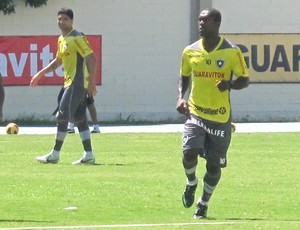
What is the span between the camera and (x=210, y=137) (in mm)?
10836

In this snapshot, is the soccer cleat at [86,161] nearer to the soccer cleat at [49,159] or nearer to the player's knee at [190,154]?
the soccer cleat at [49,159]

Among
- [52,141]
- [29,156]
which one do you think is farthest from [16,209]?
[52,141]

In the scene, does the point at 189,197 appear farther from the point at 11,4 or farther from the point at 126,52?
the point at 126,52

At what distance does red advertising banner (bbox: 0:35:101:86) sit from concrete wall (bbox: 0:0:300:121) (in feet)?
0.51

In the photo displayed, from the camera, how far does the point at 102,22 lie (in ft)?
92.0

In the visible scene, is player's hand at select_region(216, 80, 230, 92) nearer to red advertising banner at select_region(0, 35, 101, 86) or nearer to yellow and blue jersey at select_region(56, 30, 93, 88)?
yellow and blue jersey at select_region(56, 30, 93, 88)

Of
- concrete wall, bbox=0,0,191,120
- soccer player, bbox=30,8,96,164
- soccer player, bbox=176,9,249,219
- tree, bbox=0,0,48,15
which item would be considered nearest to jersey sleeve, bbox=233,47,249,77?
soccer player, bbox=176,9,249,219

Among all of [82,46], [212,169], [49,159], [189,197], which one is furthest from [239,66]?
[49,159]

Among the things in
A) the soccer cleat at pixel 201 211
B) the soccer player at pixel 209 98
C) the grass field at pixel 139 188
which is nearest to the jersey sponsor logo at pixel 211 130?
the soccer player at pixel 209 98

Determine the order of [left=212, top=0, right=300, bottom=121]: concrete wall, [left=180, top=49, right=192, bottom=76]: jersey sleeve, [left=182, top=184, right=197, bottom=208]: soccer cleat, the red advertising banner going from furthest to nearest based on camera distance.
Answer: [left=212, top=0, right=300, bottom=121]: concrete wall
the red advertising banner
[left=182, top=184, right=197, bottom=208]: soccer cleat
[left=180, top=49, right=192, bottom=76]: jersey sleeve

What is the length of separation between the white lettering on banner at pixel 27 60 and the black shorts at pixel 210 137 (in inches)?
685

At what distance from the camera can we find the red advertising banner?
27891 mm

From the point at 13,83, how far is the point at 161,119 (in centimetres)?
380

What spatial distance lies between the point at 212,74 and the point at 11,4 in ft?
56.3
